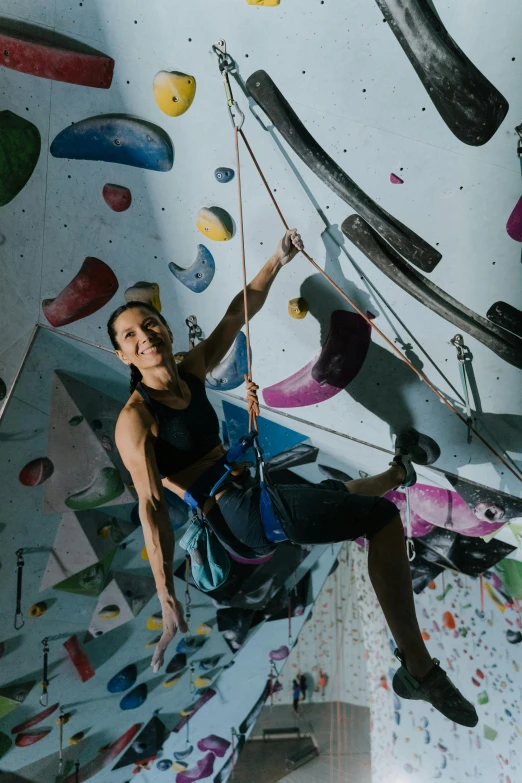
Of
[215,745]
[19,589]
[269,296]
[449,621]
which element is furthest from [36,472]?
[215,745]

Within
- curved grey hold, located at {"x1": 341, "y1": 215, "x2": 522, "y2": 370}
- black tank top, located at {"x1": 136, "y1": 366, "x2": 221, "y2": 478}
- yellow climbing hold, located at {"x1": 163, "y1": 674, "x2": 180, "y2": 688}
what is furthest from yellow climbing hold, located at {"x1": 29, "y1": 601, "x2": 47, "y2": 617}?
curved grey hold, located at {"x1": 341, "y1": 215, "x2": 522, "y2": 370}

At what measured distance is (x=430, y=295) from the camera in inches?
69.3

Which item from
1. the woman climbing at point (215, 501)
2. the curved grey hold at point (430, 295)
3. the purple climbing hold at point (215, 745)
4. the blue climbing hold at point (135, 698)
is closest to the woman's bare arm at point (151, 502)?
the woman climbing at point (215, 501)

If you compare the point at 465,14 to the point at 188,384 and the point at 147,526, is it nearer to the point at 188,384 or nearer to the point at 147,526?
the point at 188,384

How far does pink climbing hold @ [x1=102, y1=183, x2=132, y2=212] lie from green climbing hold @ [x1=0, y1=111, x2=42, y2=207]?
191mm

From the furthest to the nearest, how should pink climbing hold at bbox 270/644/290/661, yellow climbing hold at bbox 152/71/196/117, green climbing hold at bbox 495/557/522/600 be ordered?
1. pink climbing hold at bbox 270/644/290/661
2. green climbing hold at bbox 495/557/522/600
3. yellow climbing hold at bbox 152/71/196/117

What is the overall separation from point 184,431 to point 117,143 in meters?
0.73

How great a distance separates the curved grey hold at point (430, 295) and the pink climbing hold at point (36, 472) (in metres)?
1.26

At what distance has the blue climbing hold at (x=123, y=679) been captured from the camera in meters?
3.05

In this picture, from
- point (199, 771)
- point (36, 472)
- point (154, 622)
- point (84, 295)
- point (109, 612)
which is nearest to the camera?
point (84, 295)

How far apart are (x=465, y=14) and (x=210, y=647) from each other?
8.81 feet

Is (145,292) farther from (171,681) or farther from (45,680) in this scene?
(171,681)

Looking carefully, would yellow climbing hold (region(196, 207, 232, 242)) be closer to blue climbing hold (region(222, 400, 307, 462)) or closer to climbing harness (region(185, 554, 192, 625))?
blue climbing hold (region(222, 400, 307, 462))

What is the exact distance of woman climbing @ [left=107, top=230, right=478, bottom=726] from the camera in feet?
5.02
